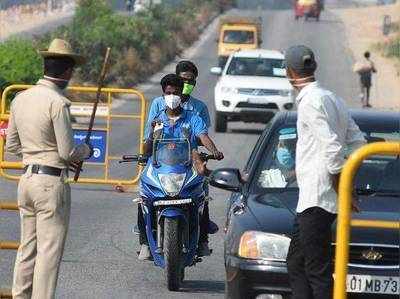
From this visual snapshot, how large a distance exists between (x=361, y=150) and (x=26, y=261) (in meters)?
3.00

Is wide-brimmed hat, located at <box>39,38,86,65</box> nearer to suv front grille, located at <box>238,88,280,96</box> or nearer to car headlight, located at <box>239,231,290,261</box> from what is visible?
car headlight, located at <box>239,231,290,261</box>

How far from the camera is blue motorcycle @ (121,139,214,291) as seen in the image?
11.0 metres

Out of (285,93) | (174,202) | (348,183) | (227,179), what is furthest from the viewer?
(285,93)

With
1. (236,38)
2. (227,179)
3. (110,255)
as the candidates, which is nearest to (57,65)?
(227,179)

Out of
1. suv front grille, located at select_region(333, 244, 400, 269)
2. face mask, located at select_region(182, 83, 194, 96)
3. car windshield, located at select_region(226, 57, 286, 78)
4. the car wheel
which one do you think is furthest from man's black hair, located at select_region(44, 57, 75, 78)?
car windshield, located at select_region(226, 57, 286, 78)

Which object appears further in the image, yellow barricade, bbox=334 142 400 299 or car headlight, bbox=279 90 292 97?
car headlight, bbox=279 90 292 97

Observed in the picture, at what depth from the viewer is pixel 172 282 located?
11.1 metres

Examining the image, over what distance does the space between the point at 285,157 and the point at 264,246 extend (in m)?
1.54

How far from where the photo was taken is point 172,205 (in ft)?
36.6

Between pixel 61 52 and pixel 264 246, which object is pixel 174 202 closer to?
pixel 264 246

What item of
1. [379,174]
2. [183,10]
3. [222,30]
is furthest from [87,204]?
[183,10]

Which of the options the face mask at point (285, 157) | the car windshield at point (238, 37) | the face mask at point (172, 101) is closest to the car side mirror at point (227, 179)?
the face mask at point (285, 157)

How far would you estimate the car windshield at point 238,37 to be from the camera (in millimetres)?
58594

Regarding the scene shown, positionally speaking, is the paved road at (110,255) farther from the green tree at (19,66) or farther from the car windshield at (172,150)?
the green tree at (19,66)
